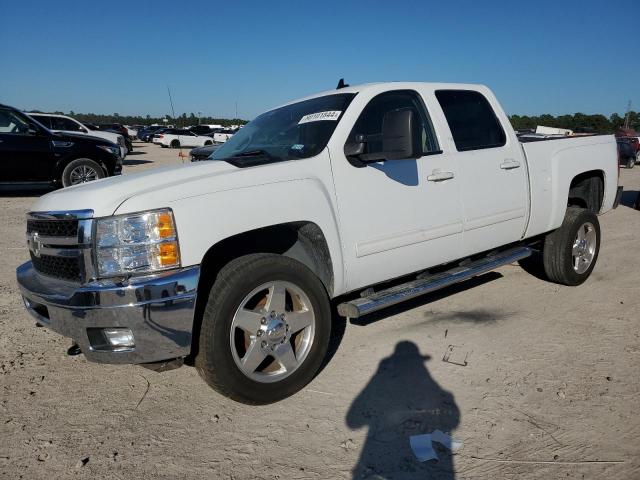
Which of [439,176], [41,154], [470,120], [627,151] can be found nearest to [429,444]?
[439,176]

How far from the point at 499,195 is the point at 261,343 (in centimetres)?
251

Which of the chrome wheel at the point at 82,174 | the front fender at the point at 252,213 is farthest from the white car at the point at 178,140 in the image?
the front fender at the point at 252,213

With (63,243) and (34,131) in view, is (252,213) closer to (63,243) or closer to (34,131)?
(63,243)

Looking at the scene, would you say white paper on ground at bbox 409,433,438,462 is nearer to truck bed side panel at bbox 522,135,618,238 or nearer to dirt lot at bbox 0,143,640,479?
dirt lot at bbox 0,143,640,479

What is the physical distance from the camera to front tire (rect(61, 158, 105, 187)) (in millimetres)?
10000

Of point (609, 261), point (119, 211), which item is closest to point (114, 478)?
point (119, 211)

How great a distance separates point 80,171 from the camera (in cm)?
1028

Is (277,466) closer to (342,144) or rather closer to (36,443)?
(36,443)

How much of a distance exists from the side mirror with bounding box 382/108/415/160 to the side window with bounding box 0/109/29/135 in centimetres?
913

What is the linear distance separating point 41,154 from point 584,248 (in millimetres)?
9838

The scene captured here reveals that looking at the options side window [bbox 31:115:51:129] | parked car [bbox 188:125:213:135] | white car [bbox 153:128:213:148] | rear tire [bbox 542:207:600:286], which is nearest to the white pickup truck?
rear tire [bbox 542:207:600:286]

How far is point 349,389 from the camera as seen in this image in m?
3.14

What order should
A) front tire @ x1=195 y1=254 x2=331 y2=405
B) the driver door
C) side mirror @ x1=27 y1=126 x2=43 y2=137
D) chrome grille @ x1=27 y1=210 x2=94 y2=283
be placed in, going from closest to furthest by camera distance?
chrome grille @ x1=27 y1=210 x2=94 y2=283 < front tire @ x1=195 y1=254 x2=331 y2=405 < the driver door < side mirror @ x1=27 y1=126 x2=43 y2=137

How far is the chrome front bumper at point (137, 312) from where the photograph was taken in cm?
249
